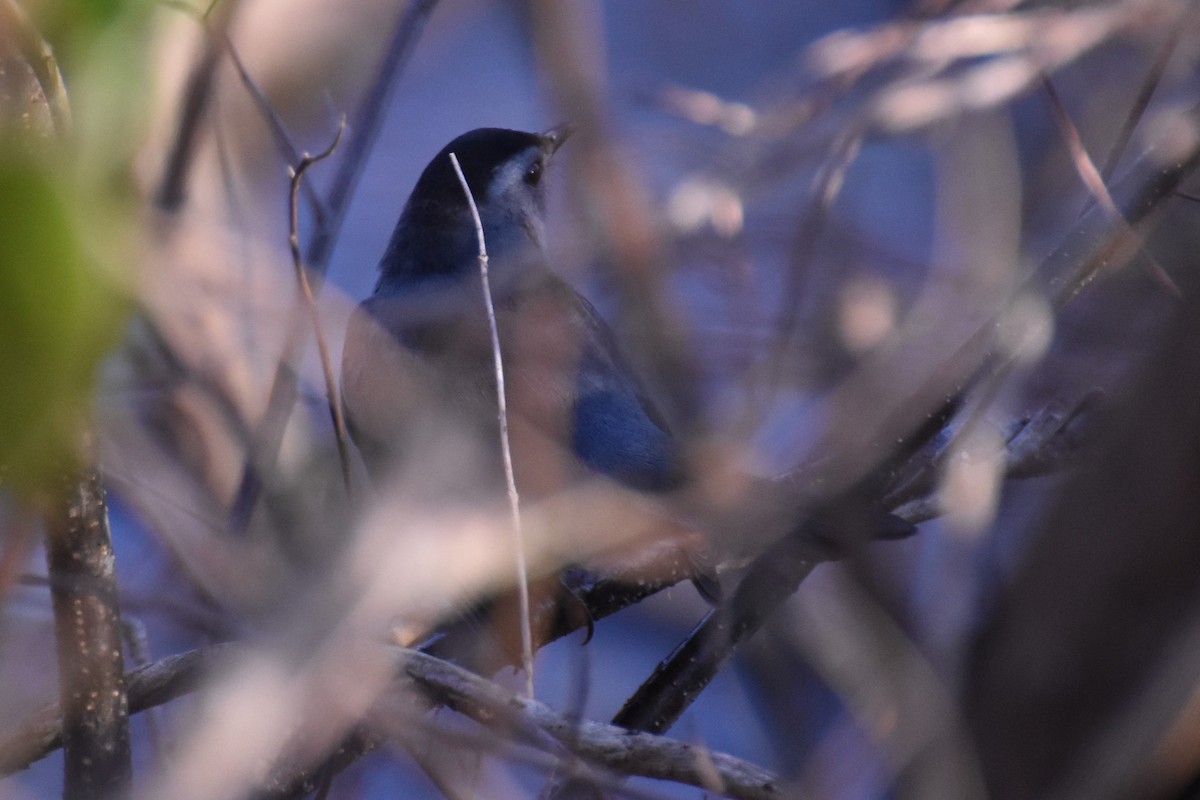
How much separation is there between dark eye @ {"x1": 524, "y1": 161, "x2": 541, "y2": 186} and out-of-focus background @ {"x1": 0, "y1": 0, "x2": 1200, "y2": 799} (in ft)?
0.28

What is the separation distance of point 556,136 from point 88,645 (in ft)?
7.99

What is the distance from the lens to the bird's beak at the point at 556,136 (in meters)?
3.37

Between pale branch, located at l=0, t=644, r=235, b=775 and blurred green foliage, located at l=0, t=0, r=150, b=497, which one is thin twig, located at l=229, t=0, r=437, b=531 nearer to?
pale branch, located at l=0, t=644, r=235, b=775

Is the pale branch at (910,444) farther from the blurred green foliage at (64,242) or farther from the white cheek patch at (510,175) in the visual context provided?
the white cheek patch at (510,175)

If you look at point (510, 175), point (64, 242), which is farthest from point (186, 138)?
point (64, 242)

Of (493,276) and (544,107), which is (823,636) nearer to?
(493,276)

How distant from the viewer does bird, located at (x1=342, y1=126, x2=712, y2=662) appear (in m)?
2.43

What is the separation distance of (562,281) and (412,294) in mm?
433

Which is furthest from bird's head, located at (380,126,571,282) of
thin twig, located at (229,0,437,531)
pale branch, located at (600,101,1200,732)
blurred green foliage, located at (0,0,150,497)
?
blurred green foliage, located at (0,0,150,497)

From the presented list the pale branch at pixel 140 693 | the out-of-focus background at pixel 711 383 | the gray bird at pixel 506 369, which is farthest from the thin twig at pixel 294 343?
the gray bird at pixel 506 369

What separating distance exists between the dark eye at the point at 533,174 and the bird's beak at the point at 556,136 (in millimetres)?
65

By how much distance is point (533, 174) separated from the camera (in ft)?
11.5

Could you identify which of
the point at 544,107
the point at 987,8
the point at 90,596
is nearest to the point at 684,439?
the point at 987,8

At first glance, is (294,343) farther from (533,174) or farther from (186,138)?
(533,174)
